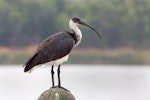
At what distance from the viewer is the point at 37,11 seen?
76.9 m

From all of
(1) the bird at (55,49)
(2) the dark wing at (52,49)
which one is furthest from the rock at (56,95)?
(2) the dark wing at (52,49)

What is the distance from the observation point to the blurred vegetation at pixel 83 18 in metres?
70.9

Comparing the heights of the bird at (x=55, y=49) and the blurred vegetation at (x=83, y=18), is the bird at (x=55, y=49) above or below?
below

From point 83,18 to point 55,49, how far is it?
5879cm

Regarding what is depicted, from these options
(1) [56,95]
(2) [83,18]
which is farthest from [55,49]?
(2) [83,18]

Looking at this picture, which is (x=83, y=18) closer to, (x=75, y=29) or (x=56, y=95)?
(x=75, y=29)

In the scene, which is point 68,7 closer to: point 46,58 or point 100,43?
point 100,43

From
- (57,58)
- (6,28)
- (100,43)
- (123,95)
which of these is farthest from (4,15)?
(57,58)

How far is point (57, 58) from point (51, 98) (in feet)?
3.36

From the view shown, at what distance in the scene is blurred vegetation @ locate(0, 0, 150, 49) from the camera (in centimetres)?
7088

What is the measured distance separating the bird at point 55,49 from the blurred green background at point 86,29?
47.1 m

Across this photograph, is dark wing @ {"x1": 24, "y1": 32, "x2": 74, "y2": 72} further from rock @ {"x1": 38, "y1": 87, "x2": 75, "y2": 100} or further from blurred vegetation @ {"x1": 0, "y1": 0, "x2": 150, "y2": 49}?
blurred vegetation @ {"x1": 0, "y1": 0, "x2": 150, "y2": 49}

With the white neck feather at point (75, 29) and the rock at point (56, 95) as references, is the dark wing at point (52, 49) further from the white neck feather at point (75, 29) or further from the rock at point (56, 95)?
the rock at point (56, 95)

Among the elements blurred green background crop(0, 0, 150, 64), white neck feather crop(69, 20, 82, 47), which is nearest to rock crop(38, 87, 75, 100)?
white neck feather crop(69, 20, 82, 47)
